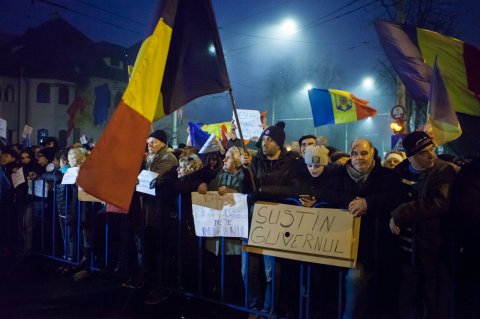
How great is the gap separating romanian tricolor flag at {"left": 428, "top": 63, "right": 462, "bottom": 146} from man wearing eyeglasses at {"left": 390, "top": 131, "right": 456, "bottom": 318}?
1406mm

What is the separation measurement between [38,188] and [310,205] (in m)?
4.96

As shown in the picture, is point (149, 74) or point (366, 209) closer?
point (149, 74)

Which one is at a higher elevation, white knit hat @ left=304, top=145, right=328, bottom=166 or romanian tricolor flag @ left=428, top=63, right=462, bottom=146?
romanian tricolor flag @ left=428, top=63, right=462, bottom=146

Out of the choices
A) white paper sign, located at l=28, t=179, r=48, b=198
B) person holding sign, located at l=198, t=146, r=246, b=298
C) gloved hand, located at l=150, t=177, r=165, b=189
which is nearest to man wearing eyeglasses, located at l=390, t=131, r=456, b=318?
person holding sign, located at l=198, t=146, r=246, b=298

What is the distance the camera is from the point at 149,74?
3670 mm

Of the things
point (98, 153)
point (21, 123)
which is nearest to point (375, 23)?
point (98, 153)

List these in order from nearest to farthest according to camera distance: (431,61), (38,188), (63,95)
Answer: (431,61) < (38,188) < (63,95)

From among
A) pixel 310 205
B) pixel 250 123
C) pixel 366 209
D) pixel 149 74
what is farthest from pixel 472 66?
pixel 250 123

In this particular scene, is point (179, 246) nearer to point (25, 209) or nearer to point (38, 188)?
point (38, 188)

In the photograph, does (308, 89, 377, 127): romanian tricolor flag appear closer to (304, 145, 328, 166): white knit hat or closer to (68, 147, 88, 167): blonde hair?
(304, 145, 328, 166): white knit hat

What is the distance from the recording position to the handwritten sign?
4.73 m

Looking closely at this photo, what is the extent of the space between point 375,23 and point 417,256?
362 centimetres

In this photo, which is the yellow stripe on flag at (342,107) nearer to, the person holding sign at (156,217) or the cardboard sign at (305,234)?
the person holding sign at (156,217)

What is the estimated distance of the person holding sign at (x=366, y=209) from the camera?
155 inches
